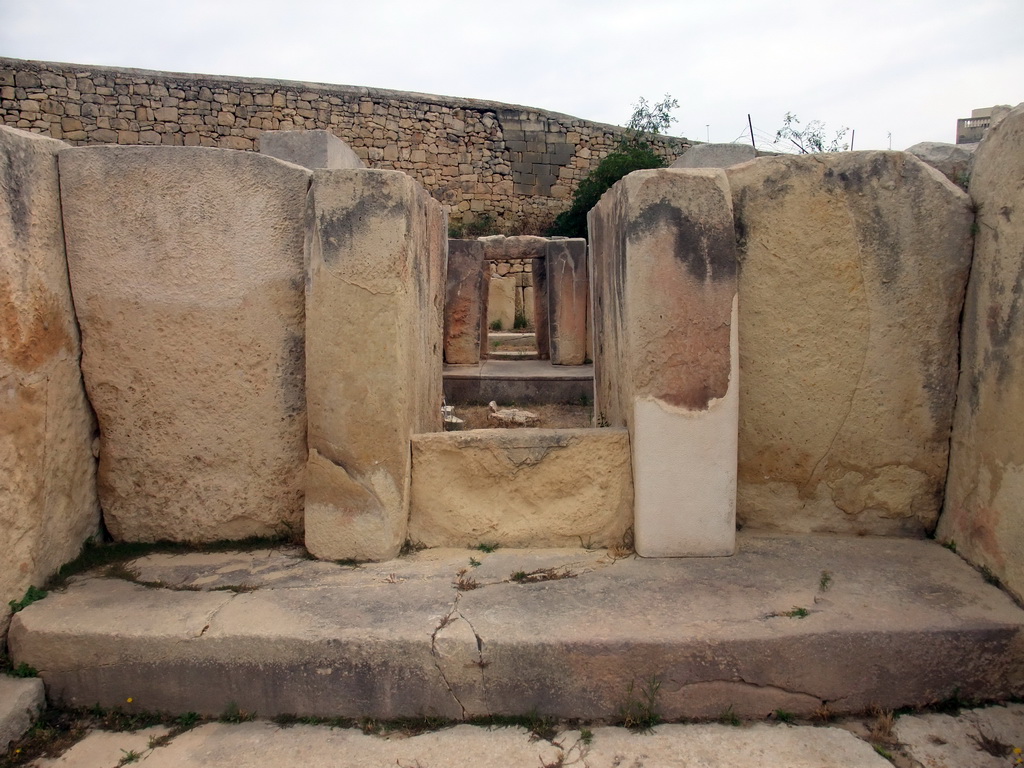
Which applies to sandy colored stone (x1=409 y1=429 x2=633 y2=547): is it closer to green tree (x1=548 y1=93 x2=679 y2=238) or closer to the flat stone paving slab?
the flat stone paving slab

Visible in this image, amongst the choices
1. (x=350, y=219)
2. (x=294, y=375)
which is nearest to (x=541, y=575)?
(x=294, y=375)

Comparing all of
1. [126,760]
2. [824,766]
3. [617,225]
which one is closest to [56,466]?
[126,760]

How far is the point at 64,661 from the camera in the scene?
7.55 ft

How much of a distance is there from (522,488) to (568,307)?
19.3ft

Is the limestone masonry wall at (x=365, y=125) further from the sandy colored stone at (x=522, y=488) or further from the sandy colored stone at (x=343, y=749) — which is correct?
the sandy colored stone at (x=343, y=749)

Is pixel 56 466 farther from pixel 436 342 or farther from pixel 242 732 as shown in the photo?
pixel 436 342

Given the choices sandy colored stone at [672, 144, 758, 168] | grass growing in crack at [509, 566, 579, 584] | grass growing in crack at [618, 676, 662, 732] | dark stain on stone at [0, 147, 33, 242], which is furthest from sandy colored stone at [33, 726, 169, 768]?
Answer: sandy colored stone at [672, 144, 758, 168]

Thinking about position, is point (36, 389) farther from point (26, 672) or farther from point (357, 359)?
point (357, 359)

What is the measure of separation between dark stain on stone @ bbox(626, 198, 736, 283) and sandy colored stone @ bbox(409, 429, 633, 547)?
2.33 ft

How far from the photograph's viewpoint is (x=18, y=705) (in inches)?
86.9

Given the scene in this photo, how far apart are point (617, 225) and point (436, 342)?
4.17ft

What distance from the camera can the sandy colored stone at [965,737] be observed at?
2.01 meters

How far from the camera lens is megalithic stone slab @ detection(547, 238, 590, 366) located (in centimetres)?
856

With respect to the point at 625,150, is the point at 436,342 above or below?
below
